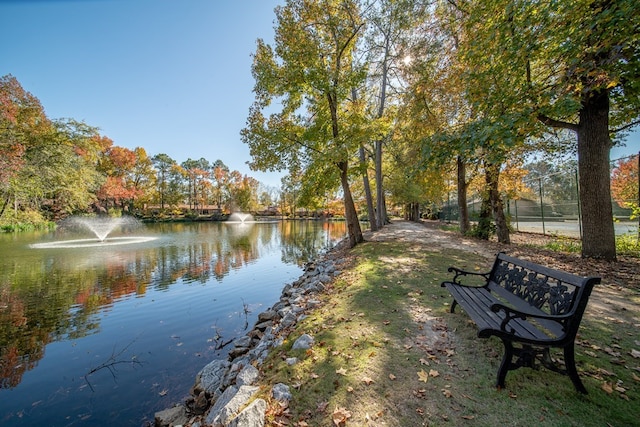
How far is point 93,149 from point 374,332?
34827 mm

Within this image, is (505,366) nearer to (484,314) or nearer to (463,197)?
(484,314)

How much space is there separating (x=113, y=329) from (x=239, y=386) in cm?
507

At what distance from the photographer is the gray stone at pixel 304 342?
11.9 ft

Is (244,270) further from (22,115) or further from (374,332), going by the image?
(22,115)

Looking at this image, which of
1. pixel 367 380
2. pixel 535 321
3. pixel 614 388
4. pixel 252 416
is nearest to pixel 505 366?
pixel 614 388

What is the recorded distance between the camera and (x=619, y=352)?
10.1 feet

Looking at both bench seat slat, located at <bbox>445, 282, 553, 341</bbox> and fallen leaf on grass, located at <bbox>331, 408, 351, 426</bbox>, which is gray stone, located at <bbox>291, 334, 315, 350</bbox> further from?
bench seat slat, located at <bbox>445, 282, 553, 341</bbox>

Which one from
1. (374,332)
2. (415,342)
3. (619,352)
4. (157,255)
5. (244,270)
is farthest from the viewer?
(157,255)

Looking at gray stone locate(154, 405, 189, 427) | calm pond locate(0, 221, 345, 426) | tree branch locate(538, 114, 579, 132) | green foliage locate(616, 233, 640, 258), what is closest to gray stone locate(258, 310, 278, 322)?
calm pond locate(0, 221, 345, 426)

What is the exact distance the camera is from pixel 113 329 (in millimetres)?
6176

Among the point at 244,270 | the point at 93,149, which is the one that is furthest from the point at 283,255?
the point at 93,149

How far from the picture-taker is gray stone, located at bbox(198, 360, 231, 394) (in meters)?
3.76

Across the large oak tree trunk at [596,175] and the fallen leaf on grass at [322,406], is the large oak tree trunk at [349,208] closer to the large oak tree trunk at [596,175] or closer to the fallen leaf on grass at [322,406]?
the large oak tree trunk at [596,175]

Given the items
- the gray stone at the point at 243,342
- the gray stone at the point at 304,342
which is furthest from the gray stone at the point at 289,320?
the gray stone at the point at 304,342
